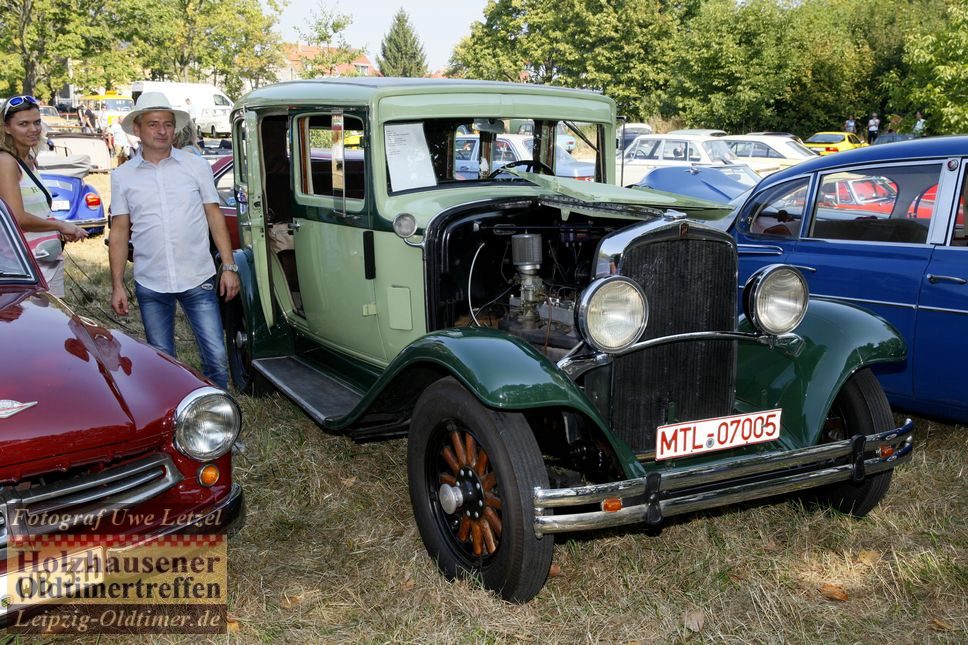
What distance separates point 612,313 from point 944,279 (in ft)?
7.10

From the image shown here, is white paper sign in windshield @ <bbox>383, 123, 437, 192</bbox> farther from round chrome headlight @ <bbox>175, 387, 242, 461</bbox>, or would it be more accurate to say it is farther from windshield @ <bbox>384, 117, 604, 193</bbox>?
round chrome headlight @ <bbox>175, 387, 242, 461</bbox>

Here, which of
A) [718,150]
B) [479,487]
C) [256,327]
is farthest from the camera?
[718,150]

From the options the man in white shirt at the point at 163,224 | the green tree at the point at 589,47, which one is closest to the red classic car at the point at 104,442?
the man in white shirt at the point at 163,224

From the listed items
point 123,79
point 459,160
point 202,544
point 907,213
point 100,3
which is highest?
point 100,3

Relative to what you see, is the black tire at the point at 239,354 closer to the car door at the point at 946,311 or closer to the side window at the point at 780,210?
the side window at the point at 780,210

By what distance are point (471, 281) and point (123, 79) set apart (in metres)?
25.1

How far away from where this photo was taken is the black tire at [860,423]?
3.39 m

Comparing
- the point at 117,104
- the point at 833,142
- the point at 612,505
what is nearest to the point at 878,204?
the point at 612,505

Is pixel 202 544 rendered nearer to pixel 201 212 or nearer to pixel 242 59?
pixel 201 212

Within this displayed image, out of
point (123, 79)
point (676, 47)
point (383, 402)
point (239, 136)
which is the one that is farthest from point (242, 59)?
point (383, 402)

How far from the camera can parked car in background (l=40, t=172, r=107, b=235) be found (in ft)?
32.8

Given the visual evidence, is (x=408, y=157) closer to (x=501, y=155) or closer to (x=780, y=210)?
(x=501, y=155)

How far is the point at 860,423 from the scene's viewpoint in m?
3.43

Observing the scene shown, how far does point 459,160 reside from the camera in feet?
14.6
